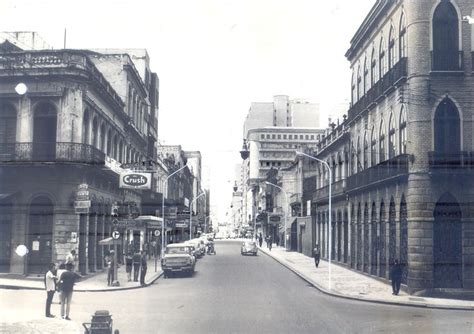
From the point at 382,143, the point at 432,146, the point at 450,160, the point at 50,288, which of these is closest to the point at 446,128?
the point at 432,146

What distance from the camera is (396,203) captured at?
30.6 metres

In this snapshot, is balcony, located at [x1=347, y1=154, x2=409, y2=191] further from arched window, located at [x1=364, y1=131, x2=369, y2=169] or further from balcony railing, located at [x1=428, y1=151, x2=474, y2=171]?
balcony railing, located at [x1=428, y1=151, x2=474, y2=171]

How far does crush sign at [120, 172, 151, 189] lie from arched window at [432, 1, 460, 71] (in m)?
16.1

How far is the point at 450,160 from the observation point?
2711 cm

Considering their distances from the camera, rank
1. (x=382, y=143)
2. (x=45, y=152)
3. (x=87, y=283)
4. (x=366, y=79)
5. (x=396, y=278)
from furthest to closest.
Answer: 1. (x=366, y=79)
2. (x=382, y=143)
3. (x=45, y=152)
4. (x=87, y=283)
5. (x=396, y=278)

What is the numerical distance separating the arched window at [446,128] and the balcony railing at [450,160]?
0.41 m

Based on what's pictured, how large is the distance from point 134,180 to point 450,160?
1667cm

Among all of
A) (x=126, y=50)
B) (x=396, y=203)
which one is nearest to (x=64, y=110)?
(x=396, y=203)

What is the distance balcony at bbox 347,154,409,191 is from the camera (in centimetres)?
2853

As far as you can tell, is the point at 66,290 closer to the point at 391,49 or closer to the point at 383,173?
the point at 383,173

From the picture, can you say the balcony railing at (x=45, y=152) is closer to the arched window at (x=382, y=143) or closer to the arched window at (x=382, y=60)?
the arched window at (x=382, y=143)

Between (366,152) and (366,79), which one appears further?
(366,79)

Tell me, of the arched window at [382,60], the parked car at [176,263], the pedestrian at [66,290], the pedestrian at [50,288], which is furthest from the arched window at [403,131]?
the pedestrian at [50,288]

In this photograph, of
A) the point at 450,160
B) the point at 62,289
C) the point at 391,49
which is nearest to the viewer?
the point at 62,289
